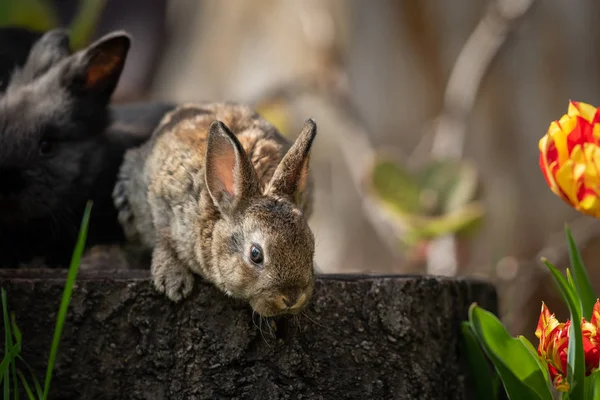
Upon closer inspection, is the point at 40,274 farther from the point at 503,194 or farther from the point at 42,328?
the point at 503,194

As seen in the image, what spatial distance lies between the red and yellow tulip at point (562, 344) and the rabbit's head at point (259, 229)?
0.61 metres

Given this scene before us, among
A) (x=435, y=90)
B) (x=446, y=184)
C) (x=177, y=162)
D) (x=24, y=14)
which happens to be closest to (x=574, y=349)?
(x=177, y=162)

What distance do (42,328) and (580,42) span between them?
392 centimetres

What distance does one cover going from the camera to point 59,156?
3.05m

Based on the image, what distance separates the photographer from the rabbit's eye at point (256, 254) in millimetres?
2215

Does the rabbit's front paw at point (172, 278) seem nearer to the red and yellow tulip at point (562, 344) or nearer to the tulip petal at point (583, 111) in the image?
the red and yellow tulip at point (562, 344)

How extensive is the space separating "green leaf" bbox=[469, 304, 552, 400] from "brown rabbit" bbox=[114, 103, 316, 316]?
465mm

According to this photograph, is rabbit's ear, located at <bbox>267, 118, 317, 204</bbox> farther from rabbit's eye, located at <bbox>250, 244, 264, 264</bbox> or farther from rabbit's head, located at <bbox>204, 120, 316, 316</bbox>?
rabbit's eye, located at <bbox>250, 244, 264, 264</bbox>

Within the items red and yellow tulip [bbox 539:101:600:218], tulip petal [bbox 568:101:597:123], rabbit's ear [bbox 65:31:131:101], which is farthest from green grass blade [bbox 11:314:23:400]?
tulip petal [bbox 568:101:597:123]

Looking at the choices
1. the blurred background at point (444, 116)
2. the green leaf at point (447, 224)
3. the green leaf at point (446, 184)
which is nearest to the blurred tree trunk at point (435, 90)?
the blurred background at point (444, 116)

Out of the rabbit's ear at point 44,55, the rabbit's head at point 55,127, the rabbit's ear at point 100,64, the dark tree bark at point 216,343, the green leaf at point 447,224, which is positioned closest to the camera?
the dark tree bark at point 216,343

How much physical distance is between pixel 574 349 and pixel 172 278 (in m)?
1.09

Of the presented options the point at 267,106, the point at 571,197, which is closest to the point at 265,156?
the point at 571,197

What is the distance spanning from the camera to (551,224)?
527 centimetres
